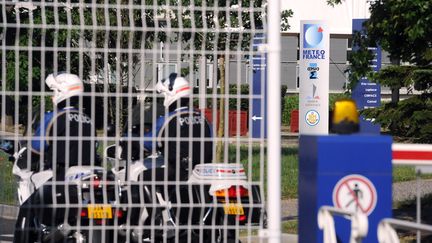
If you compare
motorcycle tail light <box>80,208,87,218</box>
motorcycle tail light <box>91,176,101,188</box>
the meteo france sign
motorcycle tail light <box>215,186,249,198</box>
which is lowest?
motorcycle tail light <box>80,208,87,218</box>

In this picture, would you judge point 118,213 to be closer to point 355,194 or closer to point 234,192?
point 234,192

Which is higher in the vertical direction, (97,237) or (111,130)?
(111,130)

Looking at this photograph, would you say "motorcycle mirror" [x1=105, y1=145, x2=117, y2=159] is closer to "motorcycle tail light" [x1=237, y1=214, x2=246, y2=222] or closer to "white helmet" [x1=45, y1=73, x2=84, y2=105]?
"white helmet" [x1=45, y1=73, x2=84, y2=105]

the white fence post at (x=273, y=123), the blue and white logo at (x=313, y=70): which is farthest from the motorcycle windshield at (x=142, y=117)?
A: the blue and white logo at (x=313, y=70)

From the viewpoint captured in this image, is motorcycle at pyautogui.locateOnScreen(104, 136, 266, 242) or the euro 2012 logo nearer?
motorcycle at pyautogui.locateOnScreen(104, 136, 266, 242)

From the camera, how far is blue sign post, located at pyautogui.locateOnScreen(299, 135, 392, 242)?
592 centimetres

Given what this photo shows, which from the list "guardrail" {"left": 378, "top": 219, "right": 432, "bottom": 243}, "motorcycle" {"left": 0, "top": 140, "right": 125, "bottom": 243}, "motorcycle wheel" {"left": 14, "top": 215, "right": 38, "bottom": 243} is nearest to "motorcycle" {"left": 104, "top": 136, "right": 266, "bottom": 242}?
"motorcycle" {"left": 0, "top": 140, "right": 125, "bottom": 243}

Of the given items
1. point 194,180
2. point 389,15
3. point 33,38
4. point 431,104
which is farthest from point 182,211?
point 431,104

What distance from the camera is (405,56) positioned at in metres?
11.4

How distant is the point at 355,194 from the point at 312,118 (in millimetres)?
11136

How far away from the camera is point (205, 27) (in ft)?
20.1

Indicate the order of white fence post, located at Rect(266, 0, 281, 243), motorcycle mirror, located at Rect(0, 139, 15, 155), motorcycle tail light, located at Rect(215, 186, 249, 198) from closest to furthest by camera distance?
white fence post, located at Rect(266, 0, 281, 243) → motorcycle tail light, located at Rect(215, 186, 249, 198) → motorcycle mirror, located at Rect(0, 139, 15, 155)

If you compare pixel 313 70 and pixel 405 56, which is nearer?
pixel 405 56

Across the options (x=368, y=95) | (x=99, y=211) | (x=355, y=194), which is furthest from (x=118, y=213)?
(x=368, y=95)
